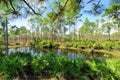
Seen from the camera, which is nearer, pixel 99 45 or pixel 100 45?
pixel 100 45

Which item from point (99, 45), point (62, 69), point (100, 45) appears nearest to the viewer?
point (62, 69)

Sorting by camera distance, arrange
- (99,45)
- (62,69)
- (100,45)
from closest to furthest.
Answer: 1. (62,69)
2. (100,45)
3. (99,45)

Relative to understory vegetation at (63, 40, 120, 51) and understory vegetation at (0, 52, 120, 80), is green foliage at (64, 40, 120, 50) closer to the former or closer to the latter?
understory vegetation at (63, 40, 120, 51)

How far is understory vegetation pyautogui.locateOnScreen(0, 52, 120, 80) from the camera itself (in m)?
6.93

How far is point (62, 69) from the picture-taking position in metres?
7.54

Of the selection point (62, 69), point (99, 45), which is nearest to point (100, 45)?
point (99, 45)

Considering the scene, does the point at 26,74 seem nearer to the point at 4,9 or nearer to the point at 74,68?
the point at 74,68

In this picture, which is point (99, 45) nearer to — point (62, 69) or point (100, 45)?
point (100, 45)

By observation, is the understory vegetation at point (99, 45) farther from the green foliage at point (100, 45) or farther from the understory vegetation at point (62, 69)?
the understory vegetation at point (62, 69)

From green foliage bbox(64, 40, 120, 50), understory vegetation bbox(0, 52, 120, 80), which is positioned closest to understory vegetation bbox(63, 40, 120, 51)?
green foliage bbox(64, 40, 120, 50)

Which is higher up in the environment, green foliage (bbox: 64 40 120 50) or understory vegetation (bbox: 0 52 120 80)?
green foliage (bbox: 64 40 120 50)

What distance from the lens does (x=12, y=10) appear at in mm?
5523

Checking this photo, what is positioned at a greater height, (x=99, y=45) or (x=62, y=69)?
(x=99, y=45)

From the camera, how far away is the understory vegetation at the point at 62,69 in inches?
273
